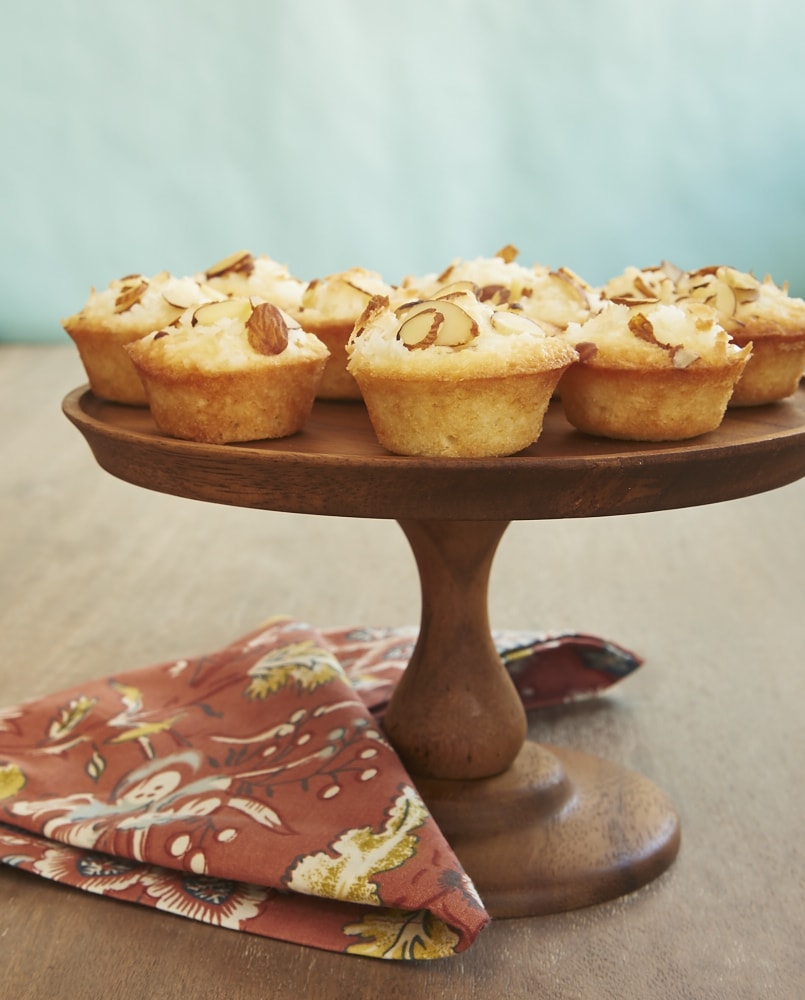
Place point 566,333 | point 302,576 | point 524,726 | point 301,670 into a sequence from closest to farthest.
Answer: point 566,333 → point 524,726 → point 301,670 → point 302,576

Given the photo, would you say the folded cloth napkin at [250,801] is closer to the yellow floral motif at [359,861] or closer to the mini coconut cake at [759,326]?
the yellow floral motif at [359,861]

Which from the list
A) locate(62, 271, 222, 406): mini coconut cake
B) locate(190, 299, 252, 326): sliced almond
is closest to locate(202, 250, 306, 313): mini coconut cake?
locate(62, 271, 222, 406): mini coconut cake

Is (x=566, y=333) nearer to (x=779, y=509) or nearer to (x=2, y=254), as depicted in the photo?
(x=779, y=509)

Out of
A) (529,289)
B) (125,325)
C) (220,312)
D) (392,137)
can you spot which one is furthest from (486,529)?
(392,137)

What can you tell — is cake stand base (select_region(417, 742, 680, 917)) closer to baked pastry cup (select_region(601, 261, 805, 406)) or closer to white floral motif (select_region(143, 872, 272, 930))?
white floral motif (select_region(143, 872, 272, 930))

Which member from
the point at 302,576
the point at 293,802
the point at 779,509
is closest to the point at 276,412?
the point at 293,802

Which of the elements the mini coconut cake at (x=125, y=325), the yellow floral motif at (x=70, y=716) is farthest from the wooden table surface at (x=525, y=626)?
the mini coconut cake at (x=125, y=325)
